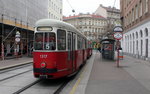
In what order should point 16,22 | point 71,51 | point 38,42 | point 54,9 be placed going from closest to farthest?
point 38,42 → point 71,51 → point 16,22 → point 54,9

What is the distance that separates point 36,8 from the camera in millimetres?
33719

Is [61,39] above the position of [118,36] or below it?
below

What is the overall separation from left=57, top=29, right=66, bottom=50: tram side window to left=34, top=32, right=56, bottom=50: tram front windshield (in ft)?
0.87

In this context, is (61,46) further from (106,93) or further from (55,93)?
(106,93)

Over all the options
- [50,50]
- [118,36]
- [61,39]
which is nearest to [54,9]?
[118,36]

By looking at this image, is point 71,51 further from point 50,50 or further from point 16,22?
point 16,22

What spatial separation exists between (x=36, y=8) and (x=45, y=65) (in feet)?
91.0

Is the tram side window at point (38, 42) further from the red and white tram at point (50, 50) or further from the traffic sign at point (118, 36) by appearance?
the traffic sign at point (118, 36)

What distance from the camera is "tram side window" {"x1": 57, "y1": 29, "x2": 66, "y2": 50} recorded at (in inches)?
321

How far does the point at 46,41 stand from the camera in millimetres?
7973

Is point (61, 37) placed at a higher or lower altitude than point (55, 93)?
higher

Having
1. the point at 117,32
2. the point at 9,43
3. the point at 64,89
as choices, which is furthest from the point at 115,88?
the point at 9,43

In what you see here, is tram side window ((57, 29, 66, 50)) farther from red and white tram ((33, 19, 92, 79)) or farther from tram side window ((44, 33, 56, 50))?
tram side window ((44, 33, 56, 50))

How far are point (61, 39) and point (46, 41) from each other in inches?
28.9
